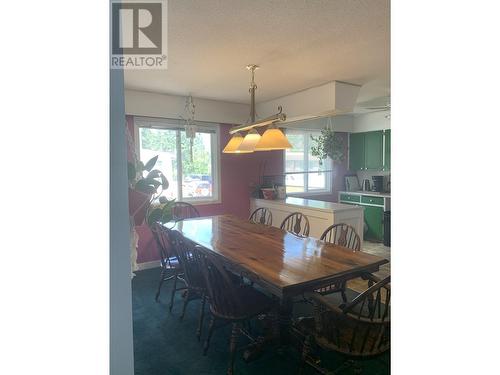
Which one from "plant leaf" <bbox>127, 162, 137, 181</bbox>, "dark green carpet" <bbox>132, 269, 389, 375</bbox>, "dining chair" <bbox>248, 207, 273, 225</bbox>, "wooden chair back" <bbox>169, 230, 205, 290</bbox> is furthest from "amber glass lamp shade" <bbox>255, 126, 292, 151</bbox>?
"plant leaf" <bbox>127, 162, 137, 181</bbox>

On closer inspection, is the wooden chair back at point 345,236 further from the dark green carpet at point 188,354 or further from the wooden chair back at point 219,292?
the wooden chair back at point 219,292

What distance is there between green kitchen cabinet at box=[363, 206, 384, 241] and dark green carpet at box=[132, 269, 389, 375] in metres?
2.84

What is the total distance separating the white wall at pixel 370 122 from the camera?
5375 mm

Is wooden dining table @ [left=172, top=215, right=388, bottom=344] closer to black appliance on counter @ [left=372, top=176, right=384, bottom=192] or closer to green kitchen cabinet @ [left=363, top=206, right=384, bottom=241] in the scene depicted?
green kitchen cabinet @ [left=363, top=206, right=384, bottom=241]

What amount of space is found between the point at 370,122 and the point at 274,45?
12.8 feet

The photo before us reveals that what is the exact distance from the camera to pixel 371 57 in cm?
265

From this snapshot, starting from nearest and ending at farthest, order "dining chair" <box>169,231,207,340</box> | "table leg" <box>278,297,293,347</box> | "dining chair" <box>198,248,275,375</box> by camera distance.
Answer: "dining chair" <box>198,248,275,375</box>, "table leg" <box>278,297,293,347</box>, "dining chair" <box>169,231,207,340</box>

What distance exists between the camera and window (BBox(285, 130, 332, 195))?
5492 mm

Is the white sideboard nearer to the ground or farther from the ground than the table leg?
farther from the ground

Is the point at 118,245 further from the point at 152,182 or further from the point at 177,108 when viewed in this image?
the point at 177,108

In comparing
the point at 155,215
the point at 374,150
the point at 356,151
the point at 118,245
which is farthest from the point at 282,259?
the point at 356,151
